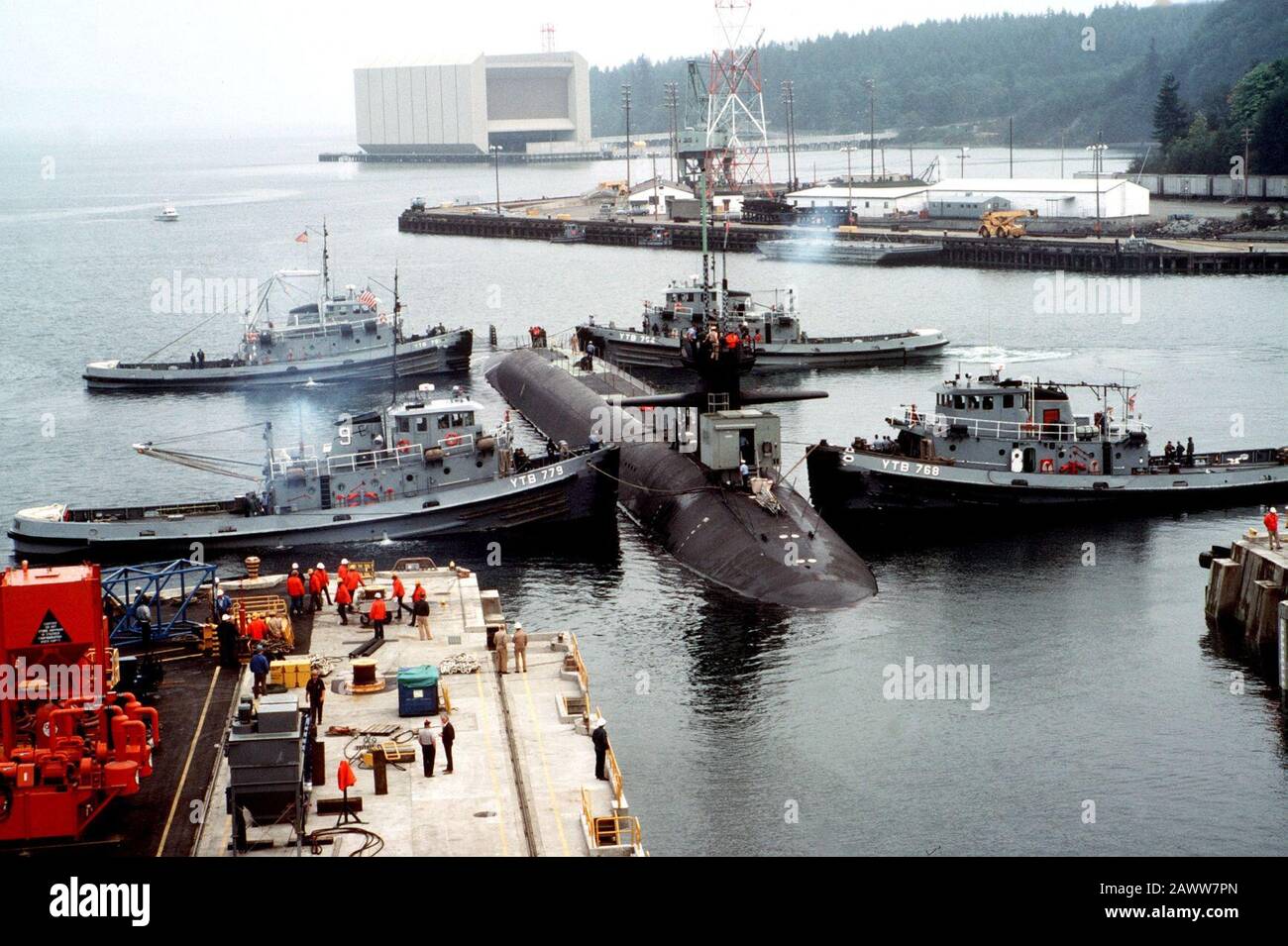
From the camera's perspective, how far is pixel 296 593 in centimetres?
4644

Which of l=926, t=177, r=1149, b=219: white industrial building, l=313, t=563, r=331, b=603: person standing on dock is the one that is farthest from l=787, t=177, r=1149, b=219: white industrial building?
l=313, t=563, r=331, b=603: person standing on dock

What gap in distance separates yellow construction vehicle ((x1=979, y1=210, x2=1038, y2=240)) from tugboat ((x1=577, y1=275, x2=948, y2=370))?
209ft

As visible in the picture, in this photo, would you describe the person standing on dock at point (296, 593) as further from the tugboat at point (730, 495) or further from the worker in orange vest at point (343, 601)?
the tugboat at point (730, 495)

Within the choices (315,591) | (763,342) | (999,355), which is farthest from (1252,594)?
(999,355)

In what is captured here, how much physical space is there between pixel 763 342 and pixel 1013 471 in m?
39.4

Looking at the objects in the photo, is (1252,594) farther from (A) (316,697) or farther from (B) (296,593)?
(A) (316,697)

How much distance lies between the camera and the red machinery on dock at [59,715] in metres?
30.2

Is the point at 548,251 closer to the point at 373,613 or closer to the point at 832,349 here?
the point at 832,349

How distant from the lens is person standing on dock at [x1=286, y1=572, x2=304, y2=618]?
1822 inches

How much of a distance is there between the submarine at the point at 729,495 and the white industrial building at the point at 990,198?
111m
